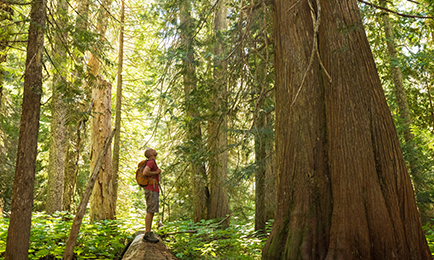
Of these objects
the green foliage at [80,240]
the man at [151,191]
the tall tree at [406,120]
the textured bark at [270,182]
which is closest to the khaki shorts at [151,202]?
the man at [151,191]

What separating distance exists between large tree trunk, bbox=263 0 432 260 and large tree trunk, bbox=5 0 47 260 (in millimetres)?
3947

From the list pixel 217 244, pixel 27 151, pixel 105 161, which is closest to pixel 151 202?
pixel 217 244

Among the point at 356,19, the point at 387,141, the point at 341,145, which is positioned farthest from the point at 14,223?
the point at 356,19

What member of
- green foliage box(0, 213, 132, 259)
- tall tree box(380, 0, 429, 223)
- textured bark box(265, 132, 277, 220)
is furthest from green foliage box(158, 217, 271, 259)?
tall tree box(380, 0, 429, 223)

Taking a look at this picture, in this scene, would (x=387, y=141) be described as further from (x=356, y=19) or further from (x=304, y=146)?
(x=356, y=19)

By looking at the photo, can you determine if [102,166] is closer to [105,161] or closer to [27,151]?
[105,161]

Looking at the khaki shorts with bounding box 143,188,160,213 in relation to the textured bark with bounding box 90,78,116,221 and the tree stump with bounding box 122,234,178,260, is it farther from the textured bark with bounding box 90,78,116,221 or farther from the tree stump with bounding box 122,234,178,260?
the textured bark with bounding box 90,78,116,221

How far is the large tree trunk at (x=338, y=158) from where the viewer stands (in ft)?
11.0

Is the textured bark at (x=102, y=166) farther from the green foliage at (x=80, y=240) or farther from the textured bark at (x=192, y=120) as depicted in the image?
the textured bark at (x=192, y=120)

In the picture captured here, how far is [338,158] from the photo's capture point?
11.9 ft

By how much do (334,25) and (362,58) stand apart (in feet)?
1.92

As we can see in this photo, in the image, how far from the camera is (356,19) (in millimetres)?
4262

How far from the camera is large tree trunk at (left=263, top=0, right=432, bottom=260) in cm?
337

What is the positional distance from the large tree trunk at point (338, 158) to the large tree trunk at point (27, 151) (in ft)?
13.0
